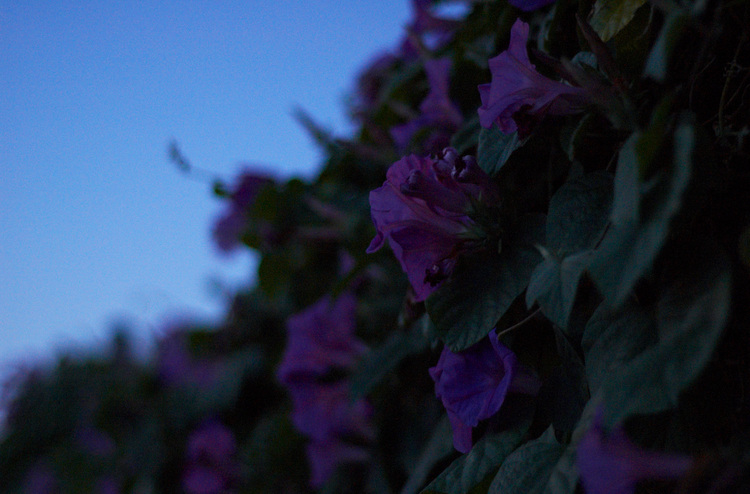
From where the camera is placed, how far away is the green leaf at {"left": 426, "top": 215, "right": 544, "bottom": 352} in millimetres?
622

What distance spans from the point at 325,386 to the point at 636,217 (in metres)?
0.84

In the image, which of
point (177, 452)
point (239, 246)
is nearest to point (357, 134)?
point (239, 246)

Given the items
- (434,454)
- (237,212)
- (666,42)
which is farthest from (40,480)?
(666,42)

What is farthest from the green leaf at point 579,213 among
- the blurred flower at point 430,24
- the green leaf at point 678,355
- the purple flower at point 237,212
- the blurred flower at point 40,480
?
the blurred flower at point 40,480

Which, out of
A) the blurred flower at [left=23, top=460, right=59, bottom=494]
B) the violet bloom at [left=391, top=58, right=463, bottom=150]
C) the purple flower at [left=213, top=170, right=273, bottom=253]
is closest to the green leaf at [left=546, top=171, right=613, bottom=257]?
the violet bloom at [left=391, top=58, right=463, bottom=150]

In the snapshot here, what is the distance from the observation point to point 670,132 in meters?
0.52

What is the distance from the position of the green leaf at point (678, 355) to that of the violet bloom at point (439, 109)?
467 millimetres

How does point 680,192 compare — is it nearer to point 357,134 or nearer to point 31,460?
point 357,134

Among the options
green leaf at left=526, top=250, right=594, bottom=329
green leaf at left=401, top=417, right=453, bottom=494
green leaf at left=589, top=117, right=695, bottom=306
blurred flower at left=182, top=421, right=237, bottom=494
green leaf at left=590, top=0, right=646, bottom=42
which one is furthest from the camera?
blurred flower at left=182, top=421, right=237, bottom=494

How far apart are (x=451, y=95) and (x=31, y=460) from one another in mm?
2713

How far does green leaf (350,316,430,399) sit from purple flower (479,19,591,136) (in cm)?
42

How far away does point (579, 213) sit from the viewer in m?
0.59

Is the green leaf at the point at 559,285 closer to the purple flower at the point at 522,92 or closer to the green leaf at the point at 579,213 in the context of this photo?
the green leaf at the point at 579,213

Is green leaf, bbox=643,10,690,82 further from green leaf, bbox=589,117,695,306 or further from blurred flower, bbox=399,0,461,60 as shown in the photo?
blurred flower, bbox=399,0,461,60
